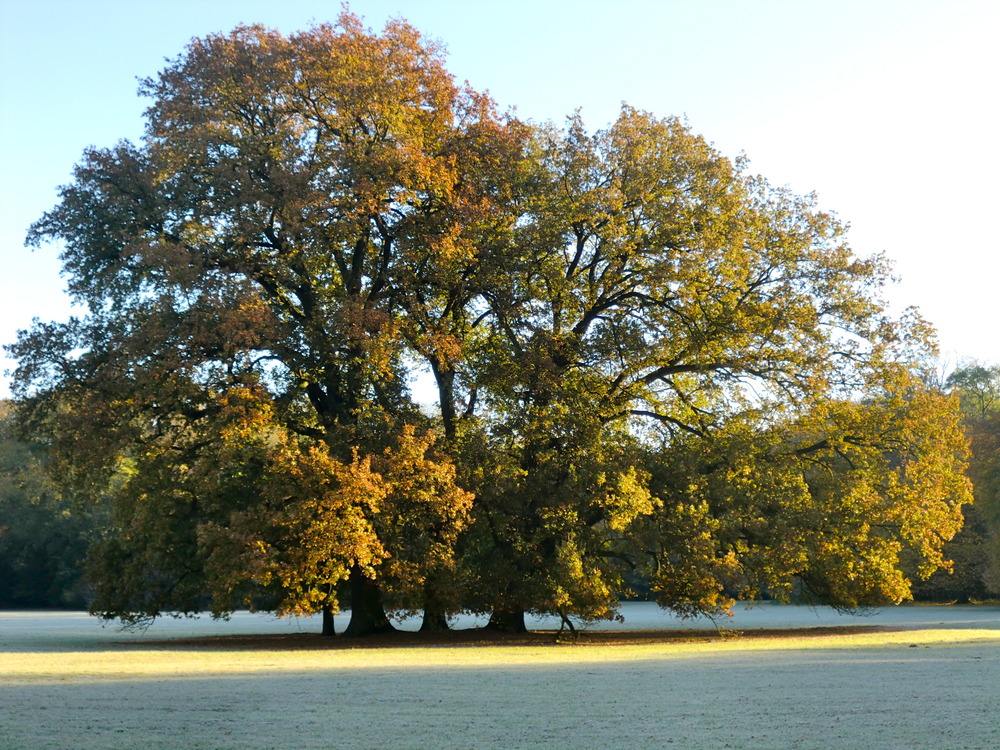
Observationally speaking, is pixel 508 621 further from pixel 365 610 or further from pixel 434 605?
pixel 365 610

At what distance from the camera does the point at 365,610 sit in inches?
1182

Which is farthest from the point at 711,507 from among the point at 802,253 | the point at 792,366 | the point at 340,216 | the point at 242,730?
the point at 242,730

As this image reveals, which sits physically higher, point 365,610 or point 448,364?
point 448,364

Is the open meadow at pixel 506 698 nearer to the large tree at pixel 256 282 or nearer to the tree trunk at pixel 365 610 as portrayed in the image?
the large tree at pixel 256 282

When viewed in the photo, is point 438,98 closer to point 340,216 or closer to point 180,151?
point 340,216

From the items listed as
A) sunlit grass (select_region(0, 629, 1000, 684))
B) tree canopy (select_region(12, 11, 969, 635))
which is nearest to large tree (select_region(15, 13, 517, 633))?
tree canopy (select_region(12, 11, 969, 635))


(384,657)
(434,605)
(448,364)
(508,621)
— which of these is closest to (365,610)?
(434,605)

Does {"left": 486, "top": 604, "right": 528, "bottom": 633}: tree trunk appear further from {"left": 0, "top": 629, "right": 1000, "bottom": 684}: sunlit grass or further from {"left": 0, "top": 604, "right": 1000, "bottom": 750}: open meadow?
{"left": 0, "top": 604, "right": 1000, "bottom": 750}: open meadow

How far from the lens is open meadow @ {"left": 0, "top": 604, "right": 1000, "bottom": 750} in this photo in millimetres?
9633

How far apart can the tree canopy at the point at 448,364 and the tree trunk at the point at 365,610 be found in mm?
88

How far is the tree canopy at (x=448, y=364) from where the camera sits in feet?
83.4

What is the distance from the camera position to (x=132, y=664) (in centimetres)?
1898

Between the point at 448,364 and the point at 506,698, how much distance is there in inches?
623

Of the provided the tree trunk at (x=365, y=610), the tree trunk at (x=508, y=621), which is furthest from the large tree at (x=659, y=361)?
the tree trunk at (x=365, y=610)
